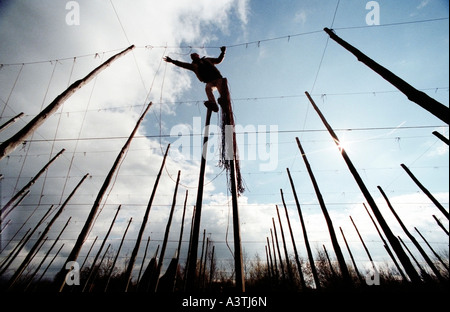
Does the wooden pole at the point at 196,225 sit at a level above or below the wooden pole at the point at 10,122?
below

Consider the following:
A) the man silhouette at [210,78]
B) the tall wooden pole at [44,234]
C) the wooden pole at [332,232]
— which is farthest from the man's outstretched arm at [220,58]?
the tall wooden pole at [44,234]

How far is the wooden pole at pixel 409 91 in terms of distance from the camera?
299 cm

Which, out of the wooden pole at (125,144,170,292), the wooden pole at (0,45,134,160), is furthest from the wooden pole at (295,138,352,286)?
the wooden pole at (0,45,134,160)

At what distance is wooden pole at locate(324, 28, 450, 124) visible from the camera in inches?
118

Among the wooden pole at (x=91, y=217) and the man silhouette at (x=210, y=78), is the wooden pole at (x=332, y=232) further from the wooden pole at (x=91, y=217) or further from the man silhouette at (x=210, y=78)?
the wooden pole at (x=91, y=217)

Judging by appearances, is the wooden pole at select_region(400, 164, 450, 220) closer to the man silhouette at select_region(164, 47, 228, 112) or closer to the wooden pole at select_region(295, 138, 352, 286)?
the wooden pole at select_region(295, 138, 352, 286)

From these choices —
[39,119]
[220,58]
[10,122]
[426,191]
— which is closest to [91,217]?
[39,119]

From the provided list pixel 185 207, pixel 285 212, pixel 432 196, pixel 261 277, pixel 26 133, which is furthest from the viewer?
pixel 261 277

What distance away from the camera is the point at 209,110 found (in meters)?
3.71
